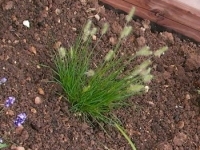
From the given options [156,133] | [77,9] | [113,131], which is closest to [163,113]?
[156,133]

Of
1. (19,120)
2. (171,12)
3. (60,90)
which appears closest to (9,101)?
(19,120)

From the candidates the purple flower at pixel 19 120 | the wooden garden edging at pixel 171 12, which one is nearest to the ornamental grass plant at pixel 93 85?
the purple flower at pixel 19 120

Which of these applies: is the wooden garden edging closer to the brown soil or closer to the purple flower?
the brown soil

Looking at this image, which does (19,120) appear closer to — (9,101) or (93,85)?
(9,101)

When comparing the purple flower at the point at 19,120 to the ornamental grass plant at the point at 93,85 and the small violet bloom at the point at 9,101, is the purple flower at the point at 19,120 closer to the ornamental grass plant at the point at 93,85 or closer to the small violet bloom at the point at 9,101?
the small violet bloom at the point at 9,101

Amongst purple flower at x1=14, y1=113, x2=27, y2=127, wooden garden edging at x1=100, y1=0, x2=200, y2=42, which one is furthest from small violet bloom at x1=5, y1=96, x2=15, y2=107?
wooden garden edging at x1=100, y1=0, x2=200, y2=42

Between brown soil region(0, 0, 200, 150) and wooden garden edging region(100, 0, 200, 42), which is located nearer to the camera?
brown soil region(0, 0, 200, 150)
